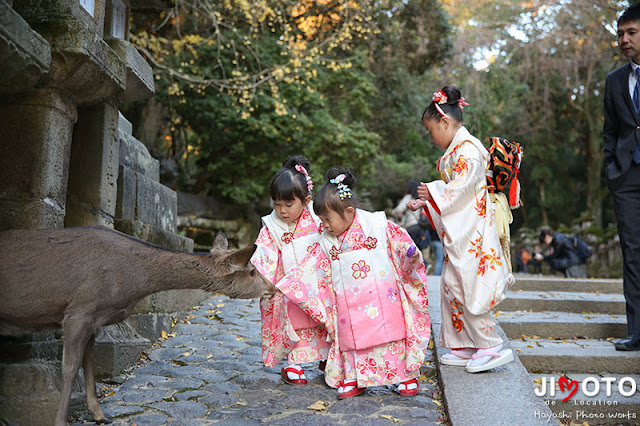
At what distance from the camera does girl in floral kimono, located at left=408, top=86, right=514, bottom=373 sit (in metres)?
3.87

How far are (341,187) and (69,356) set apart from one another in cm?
207

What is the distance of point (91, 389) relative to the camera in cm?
329

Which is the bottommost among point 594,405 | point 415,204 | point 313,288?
point 594,405

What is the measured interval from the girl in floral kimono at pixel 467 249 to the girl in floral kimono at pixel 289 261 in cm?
93

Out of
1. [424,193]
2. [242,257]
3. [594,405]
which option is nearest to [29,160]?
[242,257]

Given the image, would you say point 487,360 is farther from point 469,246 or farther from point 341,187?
point 341,187

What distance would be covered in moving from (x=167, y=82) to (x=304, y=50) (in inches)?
126

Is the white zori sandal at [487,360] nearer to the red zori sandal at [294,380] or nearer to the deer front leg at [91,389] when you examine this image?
the red zori sandal at [294,380]

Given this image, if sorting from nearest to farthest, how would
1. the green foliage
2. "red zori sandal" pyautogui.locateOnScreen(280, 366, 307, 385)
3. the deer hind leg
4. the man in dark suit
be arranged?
the deer hind leg, "red zori sandal" pyautogui.locateOnScreen(280, 366, 307, 385), the man in dark suit, the green foliage

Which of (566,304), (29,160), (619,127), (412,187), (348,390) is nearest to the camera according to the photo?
(29,160)

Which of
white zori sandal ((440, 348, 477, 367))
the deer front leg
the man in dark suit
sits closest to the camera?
the deer front leg

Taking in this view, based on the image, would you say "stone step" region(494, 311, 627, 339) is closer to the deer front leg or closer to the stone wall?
the stone wall

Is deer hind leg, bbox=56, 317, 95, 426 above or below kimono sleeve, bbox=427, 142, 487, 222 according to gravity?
below

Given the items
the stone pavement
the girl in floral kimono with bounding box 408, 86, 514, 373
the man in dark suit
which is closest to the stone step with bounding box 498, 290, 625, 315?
the man in dark suit
